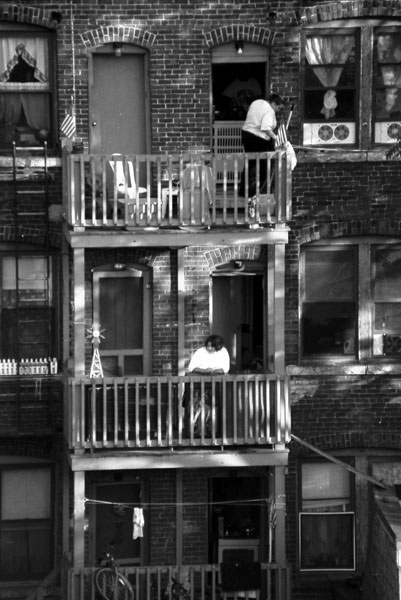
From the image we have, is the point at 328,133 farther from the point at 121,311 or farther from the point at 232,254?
the point at 121,311

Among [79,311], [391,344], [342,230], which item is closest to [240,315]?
[342,230]

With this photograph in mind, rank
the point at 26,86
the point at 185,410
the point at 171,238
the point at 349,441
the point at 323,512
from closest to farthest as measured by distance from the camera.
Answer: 1. the point at 171,238
2. the point at 185,410
3. the point at 26,86
4. the point at 349,441
5. the point at 323,512

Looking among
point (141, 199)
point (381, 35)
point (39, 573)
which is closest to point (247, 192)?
point (141, 199)

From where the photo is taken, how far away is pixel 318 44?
996 inches

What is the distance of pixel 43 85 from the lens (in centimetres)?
2519

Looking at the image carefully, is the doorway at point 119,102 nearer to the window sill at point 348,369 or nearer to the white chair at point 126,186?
the white chair at point 126,186

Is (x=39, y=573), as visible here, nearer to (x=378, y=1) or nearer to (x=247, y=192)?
(x=247, y=192)

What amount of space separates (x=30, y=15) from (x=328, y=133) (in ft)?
14.3

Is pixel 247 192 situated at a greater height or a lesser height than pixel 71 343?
greater

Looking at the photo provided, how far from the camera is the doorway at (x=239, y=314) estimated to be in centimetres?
2567

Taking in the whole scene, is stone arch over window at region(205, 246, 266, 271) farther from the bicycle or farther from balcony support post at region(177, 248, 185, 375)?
the bicycle

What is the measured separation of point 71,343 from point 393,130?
530cm

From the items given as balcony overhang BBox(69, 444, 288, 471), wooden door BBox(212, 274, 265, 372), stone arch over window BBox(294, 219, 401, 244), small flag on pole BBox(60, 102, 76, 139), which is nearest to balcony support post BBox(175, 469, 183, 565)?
balcony overhang BBox(69, 444, 288, 471)

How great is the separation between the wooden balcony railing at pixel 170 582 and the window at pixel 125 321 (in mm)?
2784
